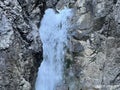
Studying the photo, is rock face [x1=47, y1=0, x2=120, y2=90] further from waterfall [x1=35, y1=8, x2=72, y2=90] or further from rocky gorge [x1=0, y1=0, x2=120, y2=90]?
waterfall [x1=35, y1=8, x2=72, y2=90]

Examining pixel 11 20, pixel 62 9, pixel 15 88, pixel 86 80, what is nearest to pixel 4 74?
pixel 15 88

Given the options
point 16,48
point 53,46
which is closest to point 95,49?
point 53,46

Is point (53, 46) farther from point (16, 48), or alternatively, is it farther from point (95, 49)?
point (16, 48)

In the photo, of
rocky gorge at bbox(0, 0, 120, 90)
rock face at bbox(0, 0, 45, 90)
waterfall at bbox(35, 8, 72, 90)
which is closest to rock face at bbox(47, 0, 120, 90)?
rocky gorge at bbox(0, 0, 120, 90)

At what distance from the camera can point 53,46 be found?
15.6 metres

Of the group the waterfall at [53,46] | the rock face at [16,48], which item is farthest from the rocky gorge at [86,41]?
the waterfall at [53,46]

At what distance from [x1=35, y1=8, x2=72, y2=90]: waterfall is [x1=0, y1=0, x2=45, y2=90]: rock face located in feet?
9.69

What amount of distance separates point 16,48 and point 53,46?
523 cm

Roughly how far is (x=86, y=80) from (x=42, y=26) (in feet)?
11.5

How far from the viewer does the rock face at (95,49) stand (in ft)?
45.9

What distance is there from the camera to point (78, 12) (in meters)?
15.9

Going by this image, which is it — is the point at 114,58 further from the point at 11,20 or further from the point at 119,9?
the point at 11,20

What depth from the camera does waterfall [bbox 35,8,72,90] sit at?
1474 centimetres

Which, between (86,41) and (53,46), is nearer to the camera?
(86,41)
